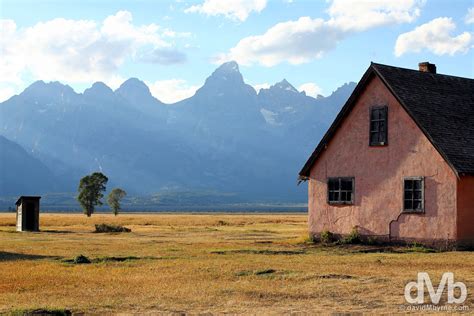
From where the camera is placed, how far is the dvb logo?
51.3 ft

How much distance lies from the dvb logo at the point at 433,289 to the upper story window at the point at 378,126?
14.9 m

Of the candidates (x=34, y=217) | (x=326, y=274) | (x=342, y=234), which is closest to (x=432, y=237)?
(x=342, y=234)

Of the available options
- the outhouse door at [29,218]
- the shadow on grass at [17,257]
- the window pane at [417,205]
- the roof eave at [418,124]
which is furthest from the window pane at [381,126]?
the outhouse door at [29,218]

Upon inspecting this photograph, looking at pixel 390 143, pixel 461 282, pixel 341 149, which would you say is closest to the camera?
pixel 461 282

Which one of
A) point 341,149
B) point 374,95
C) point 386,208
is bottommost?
point 386,208

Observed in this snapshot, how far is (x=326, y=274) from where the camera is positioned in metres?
20.5

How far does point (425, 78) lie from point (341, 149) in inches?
212

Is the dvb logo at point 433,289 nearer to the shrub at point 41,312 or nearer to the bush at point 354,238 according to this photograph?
the shrub at point 41,312

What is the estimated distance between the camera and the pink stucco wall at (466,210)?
31.0 meters

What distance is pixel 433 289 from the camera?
1714 cm

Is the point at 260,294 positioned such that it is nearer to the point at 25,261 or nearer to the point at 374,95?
the point at 25,261

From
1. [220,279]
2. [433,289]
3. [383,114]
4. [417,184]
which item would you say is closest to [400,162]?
[417,184]

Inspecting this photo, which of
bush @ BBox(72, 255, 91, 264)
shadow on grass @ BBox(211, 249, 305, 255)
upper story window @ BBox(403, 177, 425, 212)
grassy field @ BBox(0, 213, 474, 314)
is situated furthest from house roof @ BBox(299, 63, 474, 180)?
bush @ BBox(72, 255, 91, 264)

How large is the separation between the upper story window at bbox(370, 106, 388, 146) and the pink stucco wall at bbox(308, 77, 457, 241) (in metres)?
0.25
